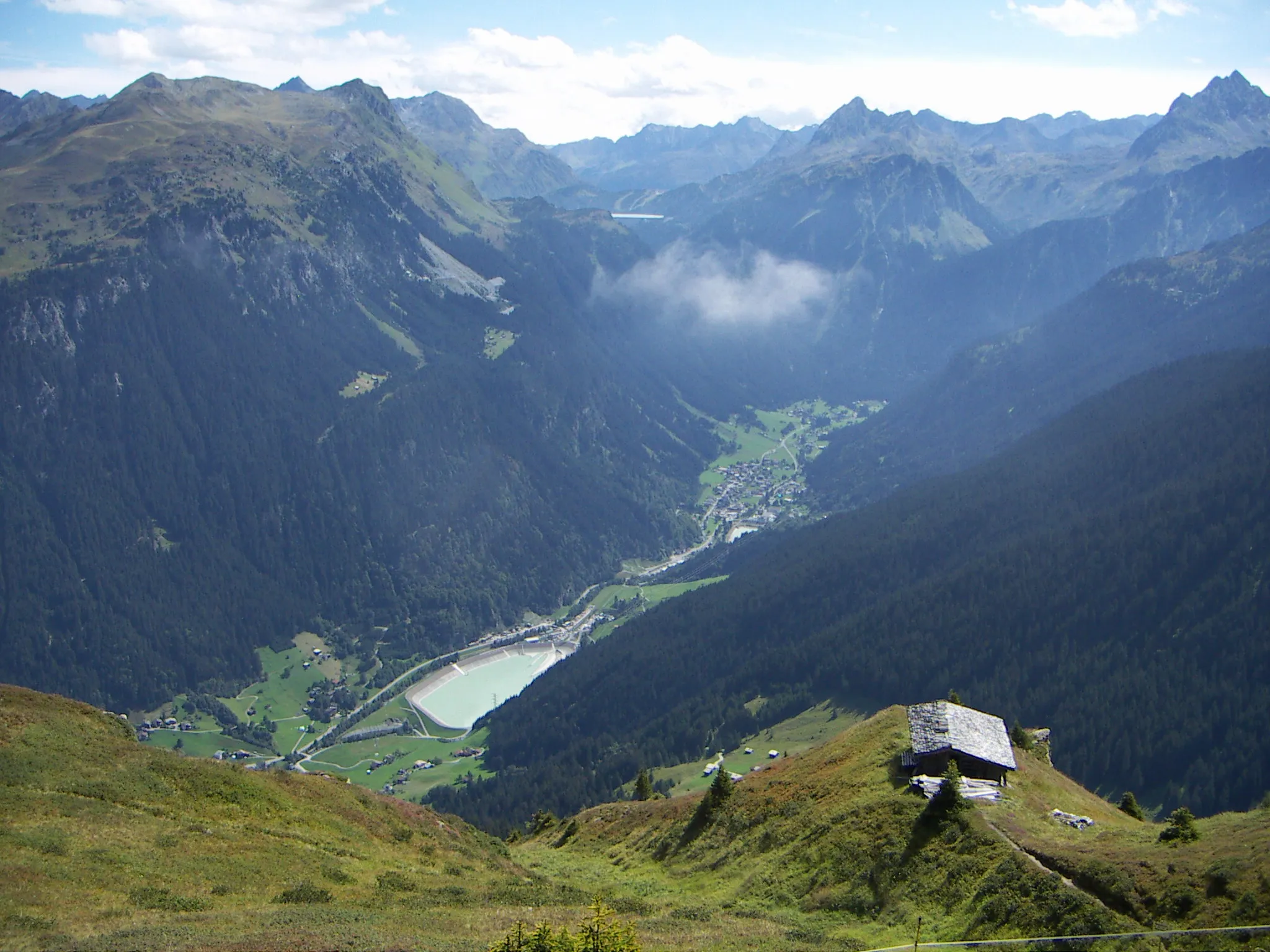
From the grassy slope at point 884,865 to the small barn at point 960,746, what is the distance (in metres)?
2.11

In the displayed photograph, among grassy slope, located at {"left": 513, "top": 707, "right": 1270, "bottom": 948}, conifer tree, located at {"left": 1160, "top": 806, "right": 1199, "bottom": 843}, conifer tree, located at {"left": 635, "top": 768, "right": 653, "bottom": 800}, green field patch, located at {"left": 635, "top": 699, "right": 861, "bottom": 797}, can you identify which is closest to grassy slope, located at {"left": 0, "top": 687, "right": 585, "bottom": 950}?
grassy slope, located at {"left": 513, "top": 707, "right": 1270, "bottom": 948}

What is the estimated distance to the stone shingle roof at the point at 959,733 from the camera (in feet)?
227

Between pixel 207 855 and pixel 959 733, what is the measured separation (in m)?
53.2

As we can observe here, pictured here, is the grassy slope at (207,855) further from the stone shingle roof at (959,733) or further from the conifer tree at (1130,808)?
the conifer tree at (1130,808)

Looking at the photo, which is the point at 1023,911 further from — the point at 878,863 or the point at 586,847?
the point at 586,847

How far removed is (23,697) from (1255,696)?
7071 inches

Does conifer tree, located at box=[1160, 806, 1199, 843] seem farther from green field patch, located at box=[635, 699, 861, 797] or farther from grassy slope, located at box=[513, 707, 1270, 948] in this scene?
green field patch, located at box=[635, 699, 861, 797]

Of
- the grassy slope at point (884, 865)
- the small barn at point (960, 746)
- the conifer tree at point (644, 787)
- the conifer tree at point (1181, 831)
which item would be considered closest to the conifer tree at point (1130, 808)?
the grassy slope at point (884, 865)

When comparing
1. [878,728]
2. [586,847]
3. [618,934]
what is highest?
[618,934]

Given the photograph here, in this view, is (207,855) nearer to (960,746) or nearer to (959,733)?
(960,746)

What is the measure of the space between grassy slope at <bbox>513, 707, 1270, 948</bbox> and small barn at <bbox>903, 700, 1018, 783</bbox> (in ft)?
6.93

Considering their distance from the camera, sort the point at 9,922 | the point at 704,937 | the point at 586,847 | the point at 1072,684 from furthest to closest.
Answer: the point at 1072,684
the point at 586,847
the point at 704,937
the point at 9,922

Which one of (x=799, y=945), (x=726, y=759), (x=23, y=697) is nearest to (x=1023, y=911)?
(x=799, y=945)

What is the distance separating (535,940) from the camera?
40375 millimetres
